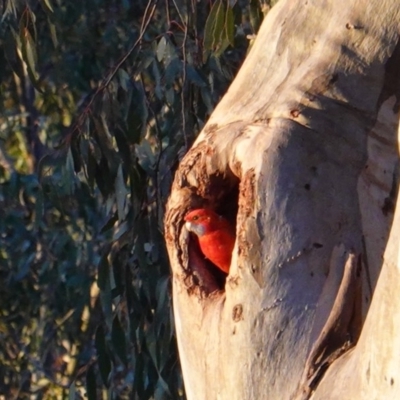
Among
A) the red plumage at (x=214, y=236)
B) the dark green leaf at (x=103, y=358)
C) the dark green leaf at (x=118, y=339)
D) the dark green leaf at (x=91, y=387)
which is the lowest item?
the dark green leaf at (x=91, y=387)

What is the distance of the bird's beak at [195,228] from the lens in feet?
5.71

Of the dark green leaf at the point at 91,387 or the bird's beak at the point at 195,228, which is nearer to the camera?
the bird's beak at the point at 195,228

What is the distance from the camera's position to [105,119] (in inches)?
108

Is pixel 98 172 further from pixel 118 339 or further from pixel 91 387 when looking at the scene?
pixel 91 387

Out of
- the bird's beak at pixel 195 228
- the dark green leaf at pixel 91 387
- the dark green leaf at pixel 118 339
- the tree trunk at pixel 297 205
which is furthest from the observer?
the dark green leaf at pixel 91 387

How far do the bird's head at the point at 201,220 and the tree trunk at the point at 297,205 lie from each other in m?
0.02

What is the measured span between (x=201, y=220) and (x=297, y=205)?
21 centimetres

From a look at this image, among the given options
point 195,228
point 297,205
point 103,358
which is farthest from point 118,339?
point 297,205

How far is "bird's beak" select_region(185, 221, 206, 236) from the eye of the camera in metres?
1.74

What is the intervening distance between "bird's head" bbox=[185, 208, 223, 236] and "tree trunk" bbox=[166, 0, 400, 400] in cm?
2

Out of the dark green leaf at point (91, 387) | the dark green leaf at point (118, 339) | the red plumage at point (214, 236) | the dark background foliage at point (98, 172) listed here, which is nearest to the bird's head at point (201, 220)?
the red plumage at point (214, 236)

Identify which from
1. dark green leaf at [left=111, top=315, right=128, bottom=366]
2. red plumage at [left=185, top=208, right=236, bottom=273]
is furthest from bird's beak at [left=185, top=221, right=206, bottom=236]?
dark green leaf at [left=111, top=315, right=128, bottom=366]

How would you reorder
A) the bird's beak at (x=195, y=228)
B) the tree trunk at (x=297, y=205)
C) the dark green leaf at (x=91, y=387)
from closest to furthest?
1. the tree trunk at (x=297, y=205)
2. the bird's beak at (x=195, y=228)
3. the dark green leaf at (x=91, y=387)

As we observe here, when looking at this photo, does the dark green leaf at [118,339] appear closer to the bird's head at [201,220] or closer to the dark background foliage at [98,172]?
the dark background foliage at [98,172]
